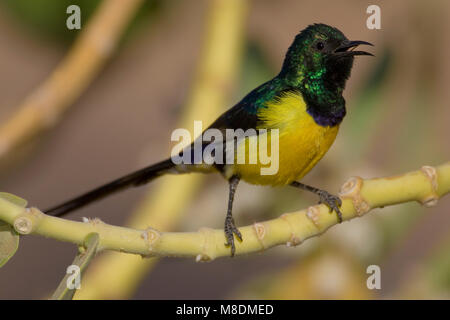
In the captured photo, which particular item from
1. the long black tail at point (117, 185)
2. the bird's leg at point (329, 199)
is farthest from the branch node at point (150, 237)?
the long black tail at point (117, 185)

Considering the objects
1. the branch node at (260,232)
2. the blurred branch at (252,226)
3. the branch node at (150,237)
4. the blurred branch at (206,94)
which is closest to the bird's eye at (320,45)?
the blurred branch at (206,94)

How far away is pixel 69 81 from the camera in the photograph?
1.20 metres

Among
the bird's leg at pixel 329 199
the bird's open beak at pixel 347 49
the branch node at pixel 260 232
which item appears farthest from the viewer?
the bird's open beak at pixel 347 49

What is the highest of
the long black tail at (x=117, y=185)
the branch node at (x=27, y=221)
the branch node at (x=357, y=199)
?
the long black tail at (x=117, y=185)

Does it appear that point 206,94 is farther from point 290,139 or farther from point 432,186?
point 432,186

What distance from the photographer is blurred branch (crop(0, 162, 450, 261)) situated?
58 centimetres

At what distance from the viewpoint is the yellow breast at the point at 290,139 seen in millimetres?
1122

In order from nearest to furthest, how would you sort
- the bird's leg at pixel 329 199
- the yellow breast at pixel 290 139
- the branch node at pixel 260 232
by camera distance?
the branch node at pixel 260 232 → the bird's leg at pixel 329 199 → the yellow breast at pixel 290 139

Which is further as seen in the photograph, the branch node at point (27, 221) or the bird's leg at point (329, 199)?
the bird's leg at point (329, 199)

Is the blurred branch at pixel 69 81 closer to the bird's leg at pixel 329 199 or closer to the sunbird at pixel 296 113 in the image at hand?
the sunbird at pixel 296 113

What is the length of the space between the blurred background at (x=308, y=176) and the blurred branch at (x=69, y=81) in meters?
0.02

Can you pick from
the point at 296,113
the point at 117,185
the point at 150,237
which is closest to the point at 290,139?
the point at 296,113

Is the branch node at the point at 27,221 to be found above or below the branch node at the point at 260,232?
below

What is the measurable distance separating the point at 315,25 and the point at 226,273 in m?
0.90
